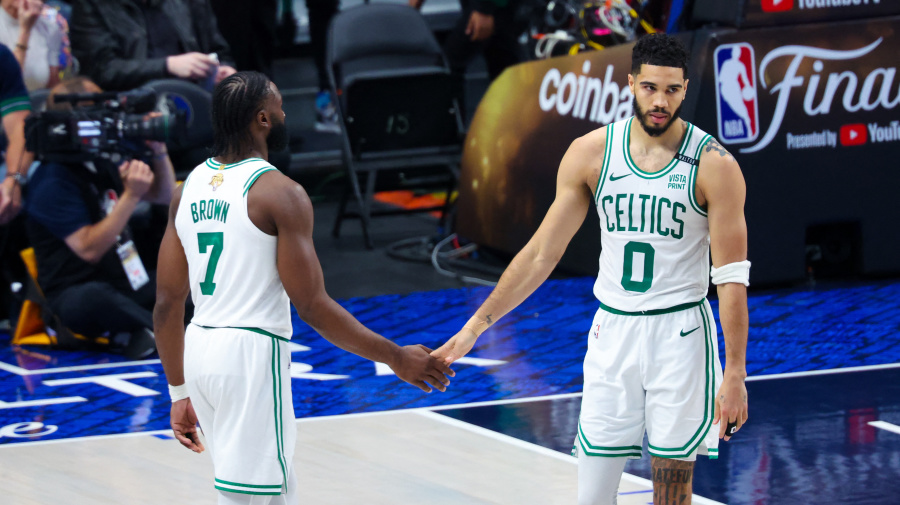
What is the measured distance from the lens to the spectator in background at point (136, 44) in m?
7.73

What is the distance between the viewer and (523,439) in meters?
5.01

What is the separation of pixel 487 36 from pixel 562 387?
4867mm

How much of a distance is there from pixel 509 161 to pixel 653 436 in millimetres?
5049

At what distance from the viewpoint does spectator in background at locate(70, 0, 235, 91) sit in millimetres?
7734

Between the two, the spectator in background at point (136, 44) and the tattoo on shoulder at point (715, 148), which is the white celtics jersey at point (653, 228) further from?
the spectator in background at point (136, 44)

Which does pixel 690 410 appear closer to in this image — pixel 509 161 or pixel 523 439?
pixel 523 439

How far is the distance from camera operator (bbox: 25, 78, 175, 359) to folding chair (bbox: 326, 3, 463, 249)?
2.56 m

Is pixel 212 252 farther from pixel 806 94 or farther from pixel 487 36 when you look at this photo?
pixel 487 36

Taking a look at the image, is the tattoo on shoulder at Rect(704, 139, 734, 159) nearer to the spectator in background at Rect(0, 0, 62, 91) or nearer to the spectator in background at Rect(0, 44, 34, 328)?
the spectator in background at Rect(0, 44, 34, 328)

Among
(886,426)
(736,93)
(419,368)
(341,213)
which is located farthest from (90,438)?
(341,213)

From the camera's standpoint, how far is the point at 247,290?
10.2 feet

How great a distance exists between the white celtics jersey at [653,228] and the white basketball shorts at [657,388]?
6cm

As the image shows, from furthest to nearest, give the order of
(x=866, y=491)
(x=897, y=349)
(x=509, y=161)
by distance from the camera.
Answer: (x=509, y=161)
(x=897, y=349)
(x=866, y=491)

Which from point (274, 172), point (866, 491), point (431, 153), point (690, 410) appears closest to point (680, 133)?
point (690, 410)
